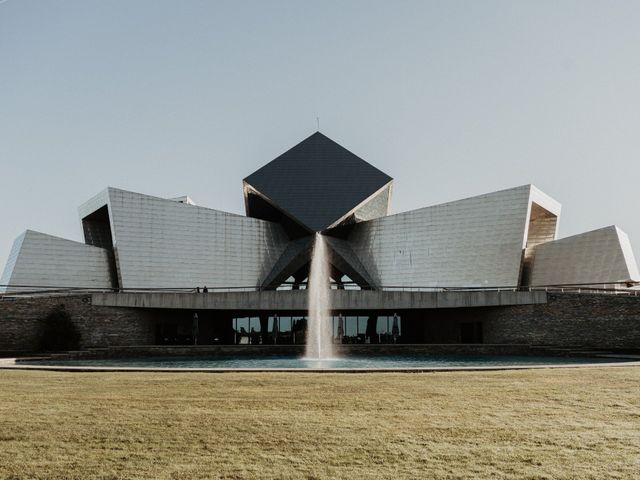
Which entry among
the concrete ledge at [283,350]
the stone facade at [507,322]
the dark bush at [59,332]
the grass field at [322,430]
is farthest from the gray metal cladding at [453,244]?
the grass field at [322,430]

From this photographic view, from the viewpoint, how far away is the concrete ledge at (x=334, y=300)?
2883 centimetres

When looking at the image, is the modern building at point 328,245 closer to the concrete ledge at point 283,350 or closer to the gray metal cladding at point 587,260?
the gray metal cladding at point 587,260

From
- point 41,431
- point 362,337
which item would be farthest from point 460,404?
point 362,337

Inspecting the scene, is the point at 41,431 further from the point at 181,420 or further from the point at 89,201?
the point at 89,201

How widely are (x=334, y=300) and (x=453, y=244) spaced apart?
11142 millimetres

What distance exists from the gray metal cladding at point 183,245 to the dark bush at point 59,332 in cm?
997

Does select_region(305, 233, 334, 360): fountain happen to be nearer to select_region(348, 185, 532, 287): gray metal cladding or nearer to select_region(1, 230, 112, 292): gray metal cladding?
select_region(348, 185, 532, 287): gray metal cladding

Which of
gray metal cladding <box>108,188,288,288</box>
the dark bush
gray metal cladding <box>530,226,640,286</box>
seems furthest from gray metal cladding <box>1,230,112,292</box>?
gray metal cladding <box>530,226,640,286</box>

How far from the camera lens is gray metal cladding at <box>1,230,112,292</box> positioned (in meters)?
36.8

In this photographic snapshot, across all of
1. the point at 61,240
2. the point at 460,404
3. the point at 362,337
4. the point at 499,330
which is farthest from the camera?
the point at 61,240

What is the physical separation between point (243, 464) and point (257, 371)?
732 cm

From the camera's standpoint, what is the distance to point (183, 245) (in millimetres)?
38844

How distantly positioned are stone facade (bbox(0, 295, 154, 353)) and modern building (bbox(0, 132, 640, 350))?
133 inches

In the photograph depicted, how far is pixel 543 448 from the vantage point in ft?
18.2
